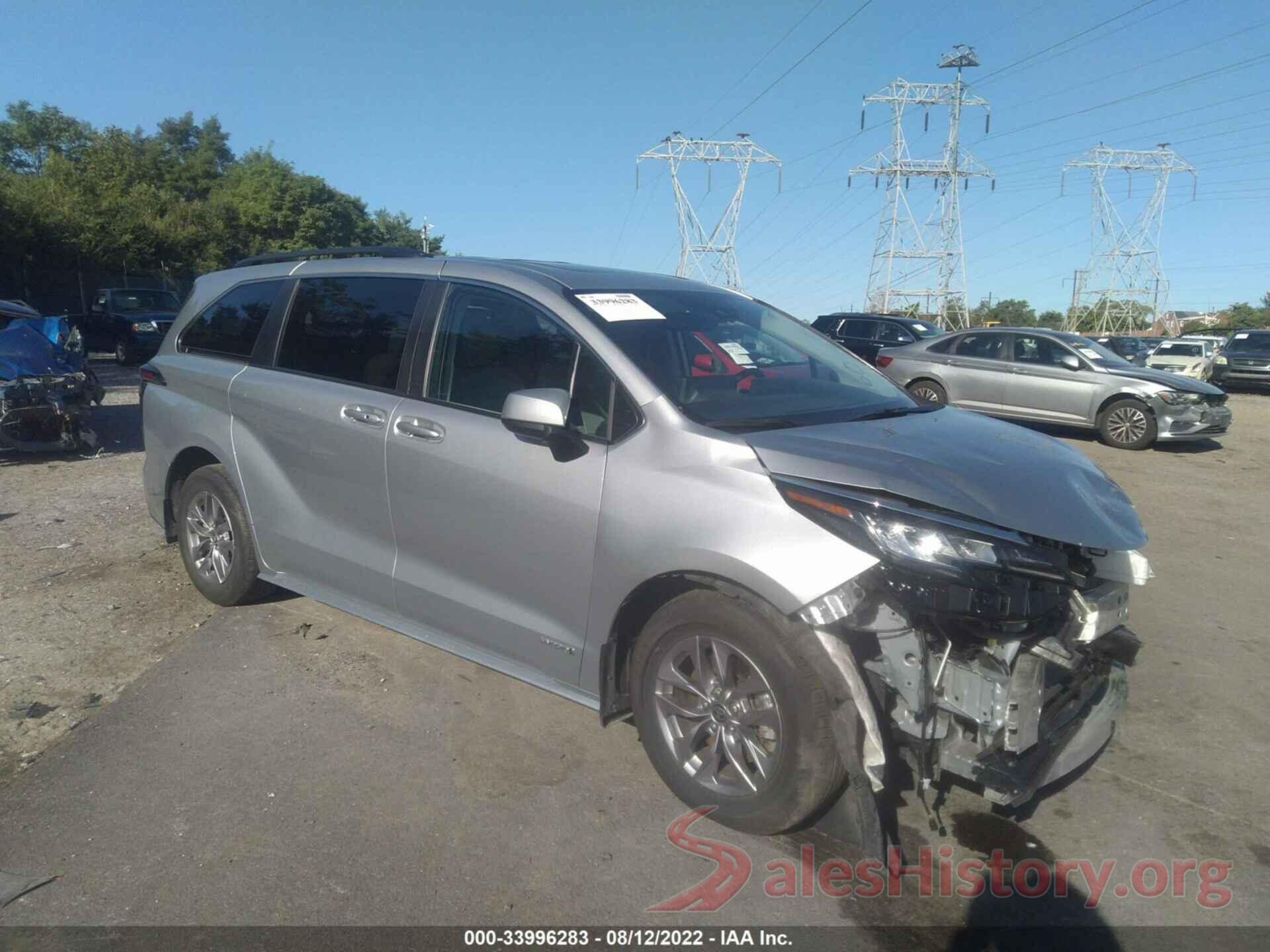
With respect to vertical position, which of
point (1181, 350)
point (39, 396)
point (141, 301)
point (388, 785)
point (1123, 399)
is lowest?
point (388, 785)

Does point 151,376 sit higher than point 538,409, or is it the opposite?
point 538,409

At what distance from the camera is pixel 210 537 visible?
5129 mm

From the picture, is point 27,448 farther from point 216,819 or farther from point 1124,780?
point 1124,780

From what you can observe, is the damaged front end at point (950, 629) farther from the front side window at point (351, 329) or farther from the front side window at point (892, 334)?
the front side window at point (892, 334)

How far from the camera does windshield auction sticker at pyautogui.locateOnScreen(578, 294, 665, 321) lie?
3689 millimetres

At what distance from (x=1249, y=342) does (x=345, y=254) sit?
86.9ft

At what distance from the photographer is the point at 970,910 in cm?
287

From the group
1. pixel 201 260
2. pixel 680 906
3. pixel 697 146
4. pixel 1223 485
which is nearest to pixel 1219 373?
pixel 1223 485

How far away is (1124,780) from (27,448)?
967 cm

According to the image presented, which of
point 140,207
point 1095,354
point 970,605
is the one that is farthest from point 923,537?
point 140,207

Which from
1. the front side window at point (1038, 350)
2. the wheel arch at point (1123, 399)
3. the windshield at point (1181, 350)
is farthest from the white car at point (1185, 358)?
the wheel arch at point (1123, 399)

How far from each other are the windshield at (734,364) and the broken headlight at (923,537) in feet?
1.93

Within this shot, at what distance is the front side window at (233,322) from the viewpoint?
16.3 ft

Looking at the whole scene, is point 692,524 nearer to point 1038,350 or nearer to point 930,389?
point 1038,350
